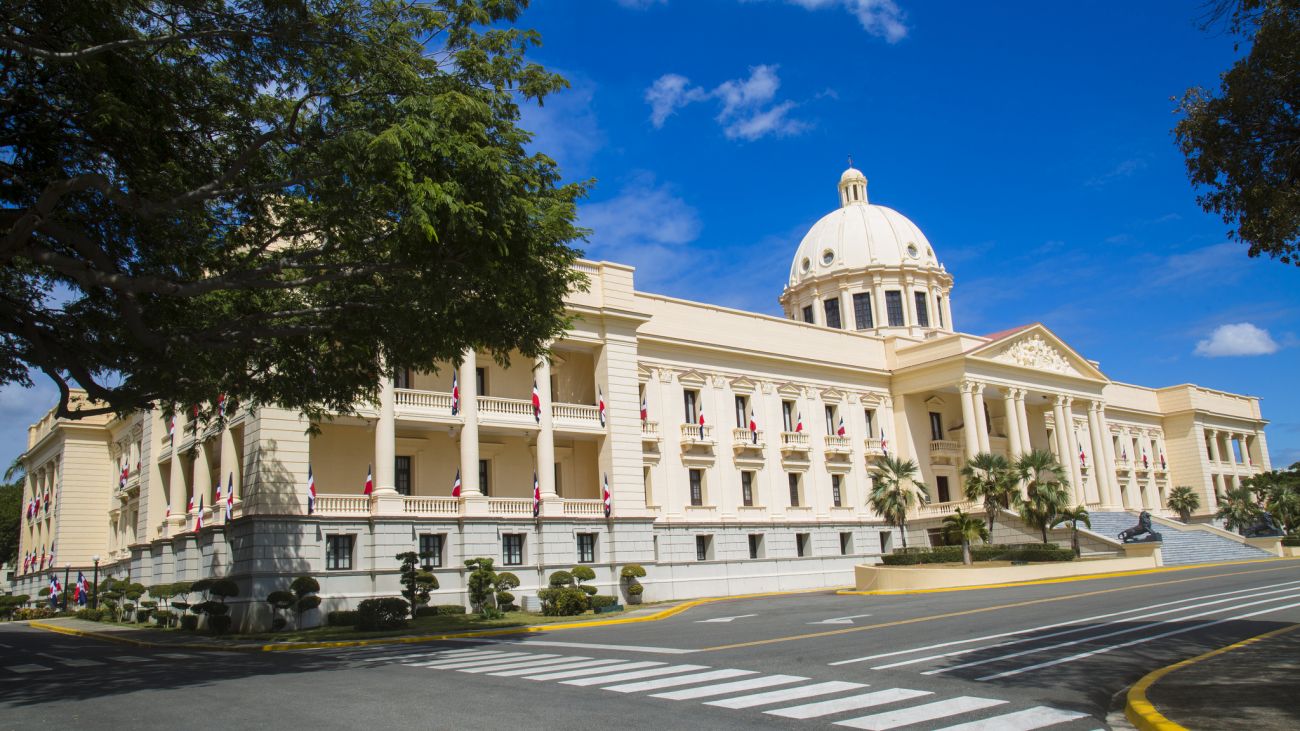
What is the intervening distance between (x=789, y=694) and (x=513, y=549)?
25926mm

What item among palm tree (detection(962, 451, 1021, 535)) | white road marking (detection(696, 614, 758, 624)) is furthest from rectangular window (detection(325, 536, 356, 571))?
palm tree (detection(962, 451, 1021, 535))

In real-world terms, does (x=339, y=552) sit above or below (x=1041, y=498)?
below

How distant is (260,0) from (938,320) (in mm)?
61180

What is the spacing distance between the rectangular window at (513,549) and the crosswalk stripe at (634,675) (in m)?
22.0

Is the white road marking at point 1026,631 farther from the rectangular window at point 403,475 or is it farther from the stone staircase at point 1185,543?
the rectangular window at point 403,475

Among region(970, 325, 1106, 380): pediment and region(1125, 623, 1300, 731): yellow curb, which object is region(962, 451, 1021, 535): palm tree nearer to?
region(970, 325, 1106, 380): pediment

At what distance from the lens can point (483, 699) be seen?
39.6 ft

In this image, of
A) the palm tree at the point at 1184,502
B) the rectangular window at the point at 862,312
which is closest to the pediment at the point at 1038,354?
the rectangular window at the point at 862,312

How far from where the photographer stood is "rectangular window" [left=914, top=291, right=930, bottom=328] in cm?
6800

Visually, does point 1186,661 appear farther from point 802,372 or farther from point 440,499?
point 802,372

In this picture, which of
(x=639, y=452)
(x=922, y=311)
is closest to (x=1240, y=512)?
(x=922, y=311)

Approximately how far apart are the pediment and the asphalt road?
106ft

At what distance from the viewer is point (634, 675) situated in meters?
14.1

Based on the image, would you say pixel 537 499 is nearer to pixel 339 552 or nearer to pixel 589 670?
pixel 339 552
